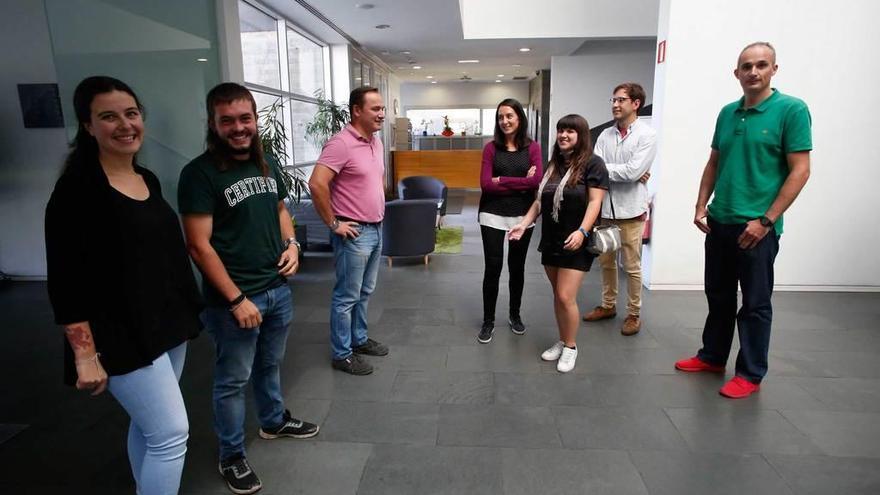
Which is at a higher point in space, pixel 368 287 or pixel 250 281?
pixel 250 281

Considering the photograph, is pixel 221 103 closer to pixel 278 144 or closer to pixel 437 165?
pixel 278 144

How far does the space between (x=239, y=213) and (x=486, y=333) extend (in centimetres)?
216

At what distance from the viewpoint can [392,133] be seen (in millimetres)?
13789

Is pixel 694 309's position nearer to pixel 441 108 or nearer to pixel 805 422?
pixel 805 422

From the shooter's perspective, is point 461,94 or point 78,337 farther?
point 461,94

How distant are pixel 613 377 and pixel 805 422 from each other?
92 cm

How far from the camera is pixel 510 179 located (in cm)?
329

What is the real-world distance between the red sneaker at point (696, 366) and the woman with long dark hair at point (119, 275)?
2.71 meters

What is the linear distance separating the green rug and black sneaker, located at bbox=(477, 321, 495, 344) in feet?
9.54

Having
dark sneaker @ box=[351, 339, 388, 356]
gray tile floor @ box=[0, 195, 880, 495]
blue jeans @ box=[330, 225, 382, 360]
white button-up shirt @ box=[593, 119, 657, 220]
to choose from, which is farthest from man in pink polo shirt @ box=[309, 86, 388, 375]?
white button-up shirt @ box=[593, 119, 657, 220]

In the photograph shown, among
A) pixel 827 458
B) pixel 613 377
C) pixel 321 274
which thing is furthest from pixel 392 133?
pixel 827 458

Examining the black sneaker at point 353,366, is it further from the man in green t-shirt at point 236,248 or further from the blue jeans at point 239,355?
the man in green t-shirt at point 236,248

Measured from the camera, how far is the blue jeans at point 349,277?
2.99m

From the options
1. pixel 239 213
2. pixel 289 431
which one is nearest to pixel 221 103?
pixel 239 213
